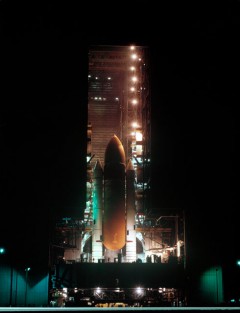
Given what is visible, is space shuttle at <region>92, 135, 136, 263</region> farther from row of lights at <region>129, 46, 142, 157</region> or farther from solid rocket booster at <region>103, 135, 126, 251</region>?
row of lights at <region>129, 46, 142, 157</region>

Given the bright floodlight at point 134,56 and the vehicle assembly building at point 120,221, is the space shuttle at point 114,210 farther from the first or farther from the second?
the bright floodlight at point 134,56

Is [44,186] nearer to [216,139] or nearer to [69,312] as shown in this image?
[216,139]

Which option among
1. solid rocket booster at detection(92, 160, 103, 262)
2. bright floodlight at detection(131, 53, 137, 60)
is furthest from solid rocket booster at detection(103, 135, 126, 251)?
bright floodlight at detection(131, 53, 137, 60)

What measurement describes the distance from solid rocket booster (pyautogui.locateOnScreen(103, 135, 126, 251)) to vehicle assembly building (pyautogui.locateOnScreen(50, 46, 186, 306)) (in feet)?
0.27

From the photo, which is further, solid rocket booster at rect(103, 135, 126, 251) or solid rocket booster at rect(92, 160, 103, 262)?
solid rocket booster at rect(92, 160, 103, 262)

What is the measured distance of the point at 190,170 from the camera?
41.7 meters

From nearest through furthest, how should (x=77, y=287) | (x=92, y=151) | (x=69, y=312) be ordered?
(x=69, y=312) < (x=77, y=287) < (x=92, y=151)

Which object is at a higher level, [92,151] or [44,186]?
[92,151]

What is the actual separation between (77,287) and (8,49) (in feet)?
67.1

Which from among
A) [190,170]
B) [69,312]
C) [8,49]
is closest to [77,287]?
[190,170]

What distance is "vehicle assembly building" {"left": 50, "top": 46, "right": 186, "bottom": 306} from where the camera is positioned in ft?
131

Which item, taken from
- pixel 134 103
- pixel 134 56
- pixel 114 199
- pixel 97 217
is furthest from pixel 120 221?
pixel 134 56

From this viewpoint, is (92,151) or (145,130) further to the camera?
(92,151)

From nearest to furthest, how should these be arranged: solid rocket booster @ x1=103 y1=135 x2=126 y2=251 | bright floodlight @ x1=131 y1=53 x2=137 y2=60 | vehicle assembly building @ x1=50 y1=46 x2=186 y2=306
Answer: vehicle assembly building @ x1=50 y1=46 x2=186 y2=306 → solid rocket booster @ x1=103 y1=135 x2=126 y2=251 → bright floodlight @ x1=131 y1=53 x2=137 y2=60
